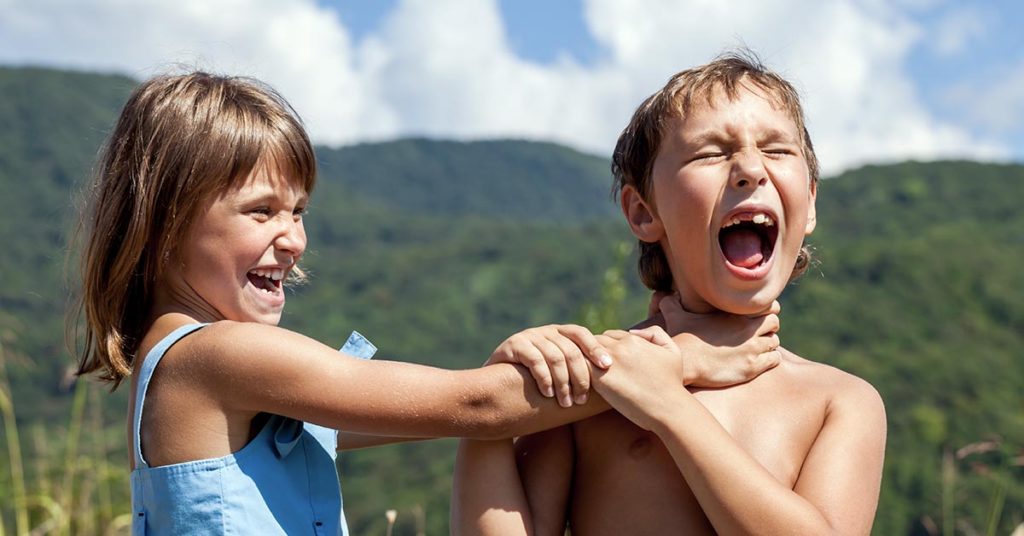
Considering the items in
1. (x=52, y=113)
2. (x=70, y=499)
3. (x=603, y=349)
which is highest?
(x=603, y=349)

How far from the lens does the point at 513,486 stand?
2.03 m

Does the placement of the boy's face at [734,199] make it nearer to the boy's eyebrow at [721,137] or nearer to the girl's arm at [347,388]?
the boy's eyebrow at [721,137]

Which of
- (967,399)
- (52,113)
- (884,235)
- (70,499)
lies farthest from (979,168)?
(70,499)

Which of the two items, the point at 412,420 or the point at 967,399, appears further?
the point at 967,399

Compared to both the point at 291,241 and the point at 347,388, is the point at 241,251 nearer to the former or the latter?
the point at 291,241

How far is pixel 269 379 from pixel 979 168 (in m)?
85.0

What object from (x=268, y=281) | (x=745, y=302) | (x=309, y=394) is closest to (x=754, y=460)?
(x=745, y=302)

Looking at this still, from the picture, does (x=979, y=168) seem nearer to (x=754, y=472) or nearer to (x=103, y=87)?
(x=103, y=87)

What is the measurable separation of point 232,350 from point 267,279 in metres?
0.30

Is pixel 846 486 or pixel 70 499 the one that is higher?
pixel 846 486

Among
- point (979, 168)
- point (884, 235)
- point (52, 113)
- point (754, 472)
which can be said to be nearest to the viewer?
point (754, 472)

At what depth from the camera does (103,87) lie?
108375mm

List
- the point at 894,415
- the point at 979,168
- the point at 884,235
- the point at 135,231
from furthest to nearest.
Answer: the point at 979,168
the point at 884,235
the point at 894,415
the point at 135,231

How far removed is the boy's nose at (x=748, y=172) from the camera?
2080 millimetres
